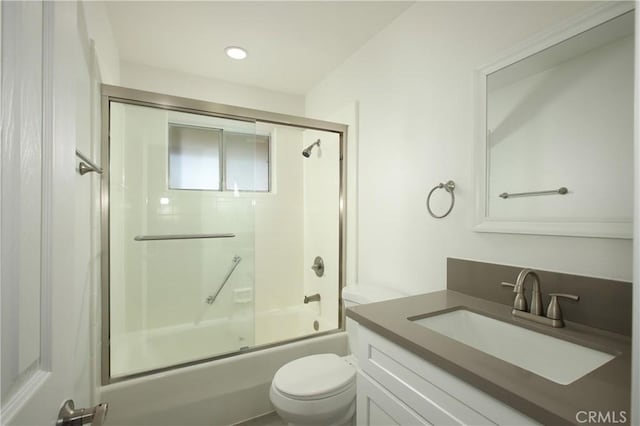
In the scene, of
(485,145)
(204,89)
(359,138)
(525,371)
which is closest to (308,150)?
(359,138)

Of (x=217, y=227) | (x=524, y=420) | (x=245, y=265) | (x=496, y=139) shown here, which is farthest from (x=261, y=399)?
(x=496, y=139)

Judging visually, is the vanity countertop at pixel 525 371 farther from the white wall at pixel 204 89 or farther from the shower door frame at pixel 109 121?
the white wall at pixel 204 89

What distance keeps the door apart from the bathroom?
0.03 metres

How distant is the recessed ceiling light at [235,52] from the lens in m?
2.16

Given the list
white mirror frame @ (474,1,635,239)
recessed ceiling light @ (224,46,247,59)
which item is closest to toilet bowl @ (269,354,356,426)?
white mirror frame @ (474,1,635,239)

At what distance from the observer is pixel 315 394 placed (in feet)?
4.31

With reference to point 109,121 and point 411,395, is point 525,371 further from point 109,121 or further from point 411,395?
point 109,121

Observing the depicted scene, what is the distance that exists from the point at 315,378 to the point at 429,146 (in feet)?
4.45

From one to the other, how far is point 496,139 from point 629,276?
2.20 ft

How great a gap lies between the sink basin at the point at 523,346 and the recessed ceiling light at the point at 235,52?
221cm

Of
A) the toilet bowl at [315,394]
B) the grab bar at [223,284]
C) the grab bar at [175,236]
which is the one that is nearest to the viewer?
the toilet bowl at [315,394]

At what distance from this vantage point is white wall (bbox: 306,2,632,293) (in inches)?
44.1

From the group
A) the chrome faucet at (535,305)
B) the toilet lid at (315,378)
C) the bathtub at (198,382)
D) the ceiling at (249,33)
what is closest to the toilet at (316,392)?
the toilet lid at (315,378)

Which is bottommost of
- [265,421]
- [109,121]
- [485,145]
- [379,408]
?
[265,421]
